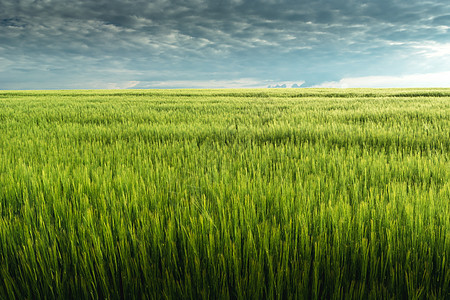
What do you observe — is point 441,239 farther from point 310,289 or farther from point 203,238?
point 203,238

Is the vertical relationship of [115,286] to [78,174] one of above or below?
below

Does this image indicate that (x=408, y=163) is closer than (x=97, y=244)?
No

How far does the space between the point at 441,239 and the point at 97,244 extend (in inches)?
43.6

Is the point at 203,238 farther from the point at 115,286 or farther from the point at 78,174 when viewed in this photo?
the point at 78,174

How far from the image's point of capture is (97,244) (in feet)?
2.91

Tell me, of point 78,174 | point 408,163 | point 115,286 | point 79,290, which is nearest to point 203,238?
point 115,286

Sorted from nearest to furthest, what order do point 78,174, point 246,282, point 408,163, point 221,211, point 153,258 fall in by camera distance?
point 246,282
point 153,258
point 221,211
point 78,174
point 408,163

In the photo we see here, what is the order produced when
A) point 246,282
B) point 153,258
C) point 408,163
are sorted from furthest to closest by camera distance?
point 408,163, point 153,258, point 246,282

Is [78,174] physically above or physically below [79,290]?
above

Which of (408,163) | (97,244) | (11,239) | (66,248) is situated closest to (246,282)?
(97,244)

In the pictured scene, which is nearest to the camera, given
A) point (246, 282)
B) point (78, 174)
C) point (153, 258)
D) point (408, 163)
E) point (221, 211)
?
point (246, 282)

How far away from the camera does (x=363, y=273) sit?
85cm

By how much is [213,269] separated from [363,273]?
447mm

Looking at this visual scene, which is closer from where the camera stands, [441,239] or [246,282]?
[246,282]
